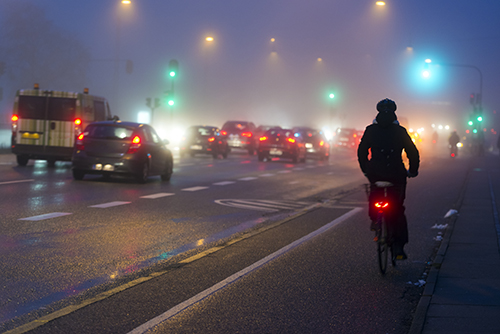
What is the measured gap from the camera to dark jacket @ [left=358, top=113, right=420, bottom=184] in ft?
24.9

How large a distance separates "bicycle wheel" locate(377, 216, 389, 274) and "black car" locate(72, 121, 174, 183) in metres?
11.2

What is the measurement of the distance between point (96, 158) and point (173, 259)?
10357 mm

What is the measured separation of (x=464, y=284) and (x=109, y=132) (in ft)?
41.8

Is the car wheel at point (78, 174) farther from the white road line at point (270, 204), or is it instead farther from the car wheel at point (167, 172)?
the white road line at point (270, 204)

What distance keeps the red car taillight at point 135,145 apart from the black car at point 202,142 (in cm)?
1780

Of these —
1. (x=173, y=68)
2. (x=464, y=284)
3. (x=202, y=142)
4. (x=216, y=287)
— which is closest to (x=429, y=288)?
(x=464, y=284)

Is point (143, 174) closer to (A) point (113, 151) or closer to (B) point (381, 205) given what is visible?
(A) point (113, 151)

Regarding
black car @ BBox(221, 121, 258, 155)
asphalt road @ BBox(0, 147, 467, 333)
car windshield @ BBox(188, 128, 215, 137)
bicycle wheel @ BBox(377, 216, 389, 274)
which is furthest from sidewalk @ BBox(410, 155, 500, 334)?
Result: black car @ BBox(221, 121, 258, 155)

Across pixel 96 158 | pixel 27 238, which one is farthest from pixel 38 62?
pixel 27 238

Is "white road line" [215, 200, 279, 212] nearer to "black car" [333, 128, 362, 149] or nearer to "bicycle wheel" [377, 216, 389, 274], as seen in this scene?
"bicycle wheel" [377, 216, 389, 274]

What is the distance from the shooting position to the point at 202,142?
119 feet

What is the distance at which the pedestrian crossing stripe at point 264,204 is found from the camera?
14.1 meters

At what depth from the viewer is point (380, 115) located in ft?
24.9

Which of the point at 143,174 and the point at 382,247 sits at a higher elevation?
the point at 382,247
